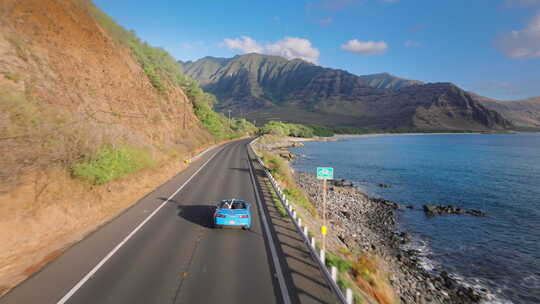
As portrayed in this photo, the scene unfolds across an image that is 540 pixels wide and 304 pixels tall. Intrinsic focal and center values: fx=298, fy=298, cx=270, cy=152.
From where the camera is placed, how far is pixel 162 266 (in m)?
10.1

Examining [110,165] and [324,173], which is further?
[110,165]

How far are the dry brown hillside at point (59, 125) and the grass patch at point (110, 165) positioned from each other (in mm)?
425

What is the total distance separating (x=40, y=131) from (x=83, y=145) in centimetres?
243

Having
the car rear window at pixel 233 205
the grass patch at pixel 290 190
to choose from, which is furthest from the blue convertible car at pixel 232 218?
the grass patch at pixel 290 190

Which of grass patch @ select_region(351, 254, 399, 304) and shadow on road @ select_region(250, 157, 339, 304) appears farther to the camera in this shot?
grass patch @ select_region(351, 254, 399, 304)

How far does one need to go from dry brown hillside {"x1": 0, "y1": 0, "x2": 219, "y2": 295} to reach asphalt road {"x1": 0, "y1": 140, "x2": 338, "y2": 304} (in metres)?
1.16

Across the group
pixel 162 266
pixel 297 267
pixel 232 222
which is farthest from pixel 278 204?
pixel 162 266

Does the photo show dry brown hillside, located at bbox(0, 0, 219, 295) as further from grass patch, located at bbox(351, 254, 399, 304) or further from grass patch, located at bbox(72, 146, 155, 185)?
grass patch, located at bbox(351, 254, 399, 304)

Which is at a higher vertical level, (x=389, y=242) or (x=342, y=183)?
(x=342, y=183)

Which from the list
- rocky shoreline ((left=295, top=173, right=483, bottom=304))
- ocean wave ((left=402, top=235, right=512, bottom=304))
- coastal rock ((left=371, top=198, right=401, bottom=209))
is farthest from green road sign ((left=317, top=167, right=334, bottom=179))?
coastal rock ((left=371, top=198, right=401, bottom=209))

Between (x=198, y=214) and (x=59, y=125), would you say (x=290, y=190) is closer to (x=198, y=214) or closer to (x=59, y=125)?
(x=198, y=214)

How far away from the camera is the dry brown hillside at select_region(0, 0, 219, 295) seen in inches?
498

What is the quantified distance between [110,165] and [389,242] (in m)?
20.8

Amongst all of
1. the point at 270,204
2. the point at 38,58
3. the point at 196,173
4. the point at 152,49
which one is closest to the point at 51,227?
the point at 270,204
